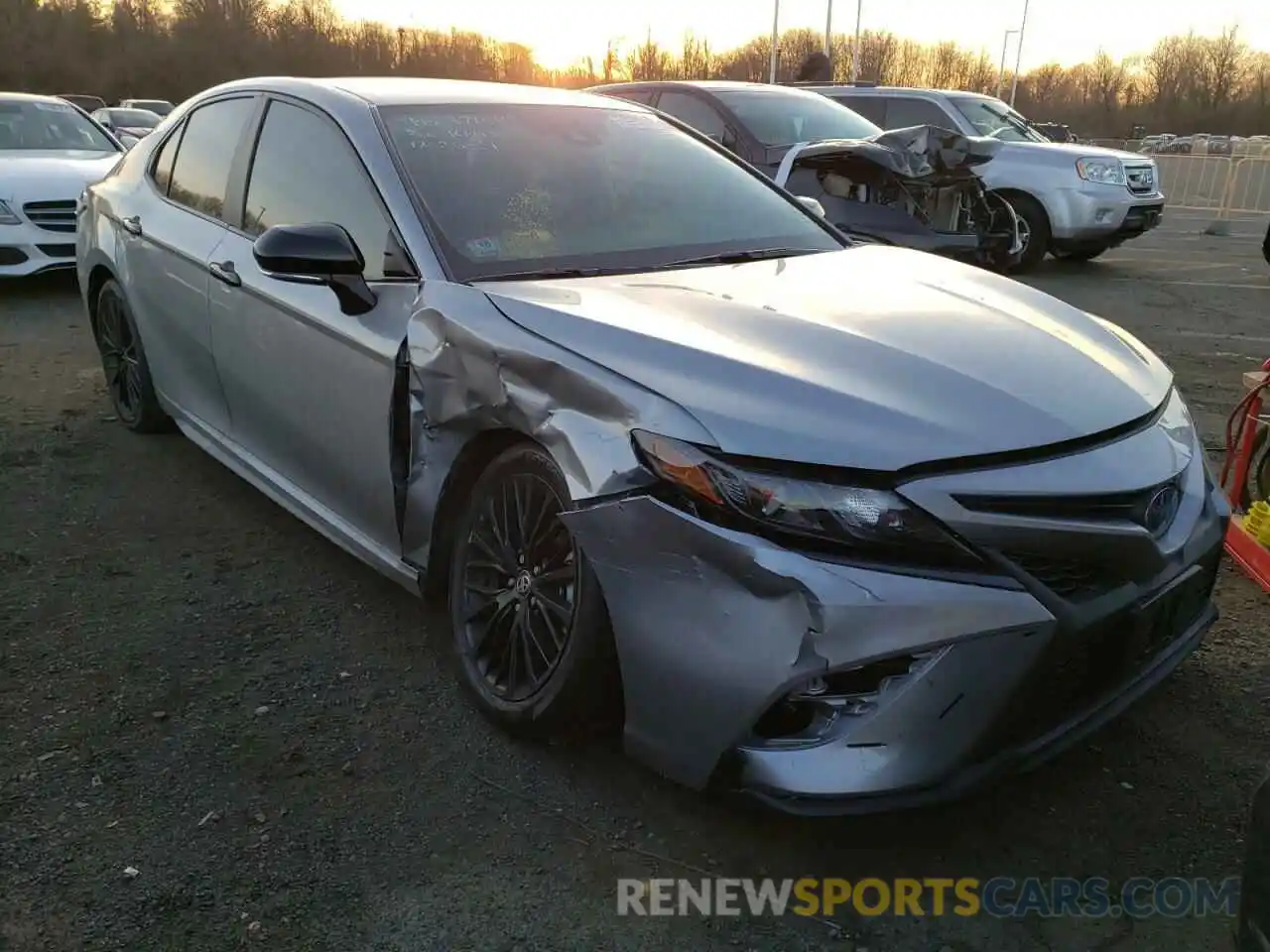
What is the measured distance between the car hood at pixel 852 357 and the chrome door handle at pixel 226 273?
123 centimetres

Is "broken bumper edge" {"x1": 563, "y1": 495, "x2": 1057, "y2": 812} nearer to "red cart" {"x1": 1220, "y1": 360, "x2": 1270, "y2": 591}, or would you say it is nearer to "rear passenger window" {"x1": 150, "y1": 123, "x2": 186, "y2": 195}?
"red cart" {"x1": 1220, "y1": 360, "x2": 1270, "y2": 591}

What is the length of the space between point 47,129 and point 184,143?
6597 millimetres

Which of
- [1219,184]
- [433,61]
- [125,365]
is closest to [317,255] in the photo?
[125,365]

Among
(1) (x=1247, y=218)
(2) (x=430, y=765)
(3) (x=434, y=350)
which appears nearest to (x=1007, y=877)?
(2) (x=430, y=765)

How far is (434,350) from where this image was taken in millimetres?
2619

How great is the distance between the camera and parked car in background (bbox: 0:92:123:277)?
8.25 m

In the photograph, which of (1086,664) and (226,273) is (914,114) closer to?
(226,273)

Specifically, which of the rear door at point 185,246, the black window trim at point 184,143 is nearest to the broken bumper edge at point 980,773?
the rear door at point 185,246

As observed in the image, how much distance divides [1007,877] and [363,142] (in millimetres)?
2522

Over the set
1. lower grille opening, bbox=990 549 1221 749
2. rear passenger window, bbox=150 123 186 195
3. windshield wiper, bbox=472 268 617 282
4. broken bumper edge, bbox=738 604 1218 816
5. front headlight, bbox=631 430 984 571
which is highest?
rear passenger window, bbox=150 123 186 195

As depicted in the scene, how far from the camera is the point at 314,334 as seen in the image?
3.06 meters

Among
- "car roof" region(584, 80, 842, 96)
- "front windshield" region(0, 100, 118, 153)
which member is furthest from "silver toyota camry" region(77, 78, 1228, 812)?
"front windshield" region(0, 100, 118, 153)

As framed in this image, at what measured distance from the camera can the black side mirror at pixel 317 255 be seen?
2.75 meters

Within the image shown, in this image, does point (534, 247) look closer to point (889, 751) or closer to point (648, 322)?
point (648, 322)
